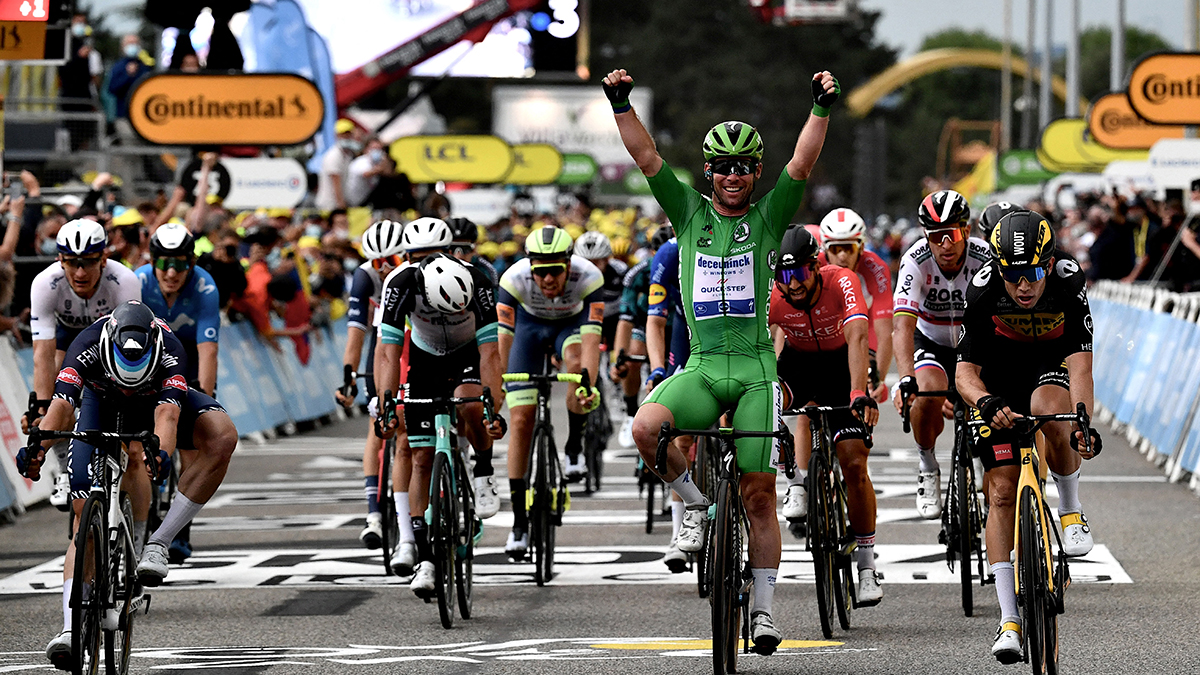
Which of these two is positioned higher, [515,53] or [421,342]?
[515,53]

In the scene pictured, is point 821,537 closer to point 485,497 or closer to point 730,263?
point 730,263

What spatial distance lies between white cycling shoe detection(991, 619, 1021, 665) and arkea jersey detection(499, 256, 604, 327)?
5.16 meters

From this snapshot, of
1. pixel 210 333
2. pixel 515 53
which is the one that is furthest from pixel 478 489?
pixel 515 53

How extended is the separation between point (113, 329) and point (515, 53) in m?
49.5

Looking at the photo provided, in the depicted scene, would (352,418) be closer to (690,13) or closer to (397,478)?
(397,478)

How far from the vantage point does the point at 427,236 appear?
35.1 feet

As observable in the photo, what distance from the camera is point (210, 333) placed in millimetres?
11367

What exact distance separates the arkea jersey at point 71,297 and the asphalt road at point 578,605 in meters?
1.49

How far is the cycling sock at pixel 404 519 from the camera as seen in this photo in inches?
409

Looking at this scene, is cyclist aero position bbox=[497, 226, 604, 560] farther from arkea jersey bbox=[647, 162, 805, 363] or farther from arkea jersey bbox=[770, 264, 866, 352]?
arkea jersey bbox=[647, 162, 805, 363]

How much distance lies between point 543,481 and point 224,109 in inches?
403

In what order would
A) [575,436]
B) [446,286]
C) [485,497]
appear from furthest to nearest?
[575,436] < [485,497] < [446,286]

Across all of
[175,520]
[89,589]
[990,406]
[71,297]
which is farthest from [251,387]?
[990,406]

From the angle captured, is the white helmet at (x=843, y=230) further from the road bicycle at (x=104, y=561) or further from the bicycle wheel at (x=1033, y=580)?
the road bicycle at (x=104, y=561)
